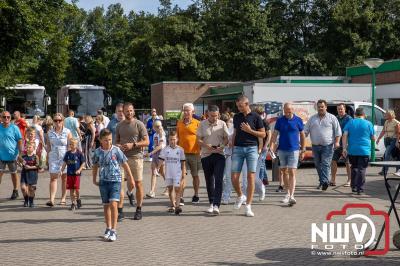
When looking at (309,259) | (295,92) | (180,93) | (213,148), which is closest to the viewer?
(309,259)

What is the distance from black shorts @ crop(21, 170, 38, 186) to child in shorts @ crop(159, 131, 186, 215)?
2.79 meters

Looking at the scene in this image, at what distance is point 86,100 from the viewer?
1329 inches

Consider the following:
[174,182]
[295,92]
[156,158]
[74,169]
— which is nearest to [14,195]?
[74,169]

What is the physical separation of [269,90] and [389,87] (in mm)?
17133

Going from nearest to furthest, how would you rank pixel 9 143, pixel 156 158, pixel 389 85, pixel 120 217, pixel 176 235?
pixel 176 235
pixel 120 217
pixel 9 143
pixel 156 158
pixel 389 85

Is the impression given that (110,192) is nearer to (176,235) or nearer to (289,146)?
(176,235)

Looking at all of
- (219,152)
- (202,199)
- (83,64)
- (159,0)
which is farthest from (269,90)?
(83,64)

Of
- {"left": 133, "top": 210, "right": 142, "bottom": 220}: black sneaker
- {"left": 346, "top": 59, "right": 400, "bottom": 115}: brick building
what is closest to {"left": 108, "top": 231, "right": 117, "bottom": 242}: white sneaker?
{"left": 133, "top": 210, "right": 142, "bottom": 220}: black sneaker

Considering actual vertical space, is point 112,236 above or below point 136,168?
below

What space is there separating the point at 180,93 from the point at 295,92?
1092 inches

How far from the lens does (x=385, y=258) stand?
281 inches

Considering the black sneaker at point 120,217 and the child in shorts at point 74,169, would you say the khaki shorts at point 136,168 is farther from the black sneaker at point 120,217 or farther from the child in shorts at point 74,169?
the child in shorts at point 74,169

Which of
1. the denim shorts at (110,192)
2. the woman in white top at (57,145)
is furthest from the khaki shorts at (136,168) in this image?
the woman in white top at (57,145)

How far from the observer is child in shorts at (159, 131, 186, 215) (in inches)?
428
